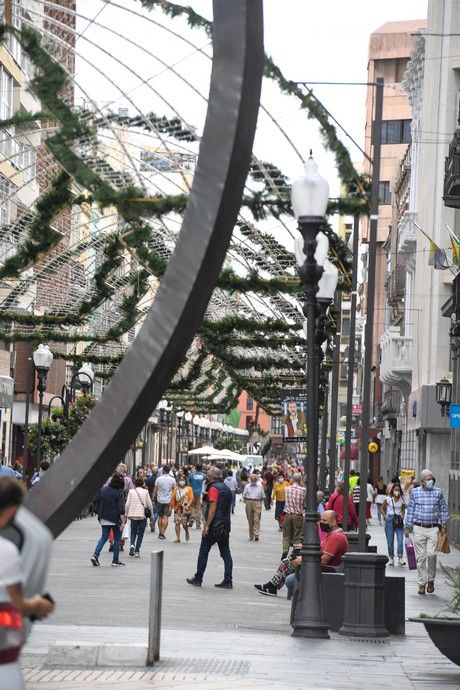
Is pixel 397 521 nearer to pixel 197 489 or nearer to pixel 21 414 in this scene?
pixel 197 489

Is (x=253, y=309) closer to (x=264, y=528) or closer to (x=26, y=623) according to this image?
(x=264, y=528)

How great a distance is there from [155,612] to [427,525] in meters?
11.7

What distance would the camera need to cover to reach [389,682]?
14242mm

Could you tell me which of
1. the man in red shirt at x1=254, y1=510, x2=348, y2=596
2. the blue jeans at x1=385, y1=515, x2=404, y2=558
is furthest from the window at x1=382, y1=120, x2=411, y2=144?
the man in red shirt at x1=254, y1=510, x2=348, y2=596

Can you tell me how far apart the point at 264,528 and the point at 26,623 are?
4633 cm

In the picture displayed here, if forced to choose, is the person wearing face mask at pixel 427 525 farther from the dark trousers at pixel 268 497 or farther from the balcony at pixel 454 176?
the dark trousers at pixel 268 497

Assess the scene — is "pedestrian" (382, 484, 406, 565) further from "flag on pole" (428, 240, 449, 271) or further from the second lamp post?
the second lamp post

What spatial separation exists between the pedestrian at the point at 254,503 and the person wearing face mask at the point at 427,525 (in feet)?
54.5

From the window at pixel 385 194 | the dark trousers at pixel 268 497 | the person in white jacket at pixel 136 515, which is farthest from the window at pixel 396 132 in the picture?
the person in white jacket at pixel 136 515

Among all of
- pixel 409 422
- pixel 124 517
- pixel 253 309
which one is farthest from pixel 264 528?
pixel 124 517

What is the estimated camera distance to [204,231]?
9117 mm

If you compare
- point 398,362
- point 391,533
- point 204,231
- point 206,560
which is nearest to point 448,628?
point 204,231

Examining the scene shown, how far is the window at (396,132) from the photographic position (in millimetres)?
97625

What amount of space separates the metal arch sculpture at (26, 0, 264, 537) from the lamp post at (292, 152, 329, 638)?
344 inches
